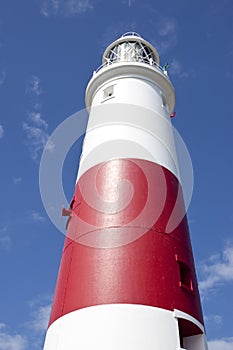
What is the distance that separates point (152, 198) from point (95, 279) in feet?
7.58

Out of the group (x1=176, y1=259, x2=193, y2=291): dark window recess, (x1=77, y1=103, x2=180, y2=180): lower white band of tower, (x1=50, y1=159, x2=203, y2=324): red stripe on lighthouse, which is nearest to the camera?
(x1=50, y1=159, x2=203, y2=324): red stripe on lighthouse

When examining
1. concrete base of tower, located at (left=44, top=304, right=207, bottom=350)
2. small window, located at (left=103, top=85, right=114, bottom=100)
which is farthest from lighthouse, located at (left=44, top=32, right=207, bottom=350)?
small window, located at (left=103, top=85, right=114, bottom=100)


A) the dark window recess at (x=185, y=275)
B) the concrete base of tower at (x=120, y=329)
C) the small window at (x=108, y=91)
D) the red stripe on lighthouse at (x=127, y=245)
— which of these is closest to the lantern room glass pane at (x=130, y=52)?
the small window at (x=108, y=91)

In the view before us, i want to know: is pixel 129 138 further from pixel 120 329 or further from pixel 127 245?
pixel 120 329

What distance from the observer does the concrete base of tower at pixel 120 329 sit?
6.21 meters

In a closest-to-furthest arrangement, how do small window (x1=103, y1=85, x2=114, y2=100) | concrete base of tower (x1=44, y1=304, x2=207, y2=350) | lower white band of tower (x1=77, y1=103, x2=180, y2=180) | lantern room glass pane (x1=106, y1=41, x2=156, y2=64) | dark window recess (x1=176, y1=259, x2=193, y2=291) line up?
1. concrete base of tower (x1=44, y1=304, x2=207, y2=350)
2. dark window recess (x1=176, y1=259, x2=193, y2=291)
3. lower white band of tower (x1=77, y1=103, x2=180, y2=180)
4. small window (x1=103, y1=85, x2=114, y2=100)
5. lantern room glass pane (x1=106, y1=41, x2=156, y2=64)

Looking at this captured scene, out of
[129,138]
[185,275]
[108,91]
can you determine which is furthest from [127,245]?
[108,91]

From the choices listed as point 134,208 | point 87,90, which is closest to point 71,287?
point 134,208

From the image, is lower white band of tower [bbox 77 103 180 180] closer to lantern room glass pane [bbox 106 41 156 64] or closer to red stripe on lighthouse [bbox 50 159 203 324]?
red stripe on lighthouse [bbox 50 159 203 324]

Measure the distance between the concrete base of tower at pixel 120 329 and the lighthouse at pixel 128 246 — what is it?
17 millimetres

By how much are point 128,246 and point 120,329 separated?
5.45 feet

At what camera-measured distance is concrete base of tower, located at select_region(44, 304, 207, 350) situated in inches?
245

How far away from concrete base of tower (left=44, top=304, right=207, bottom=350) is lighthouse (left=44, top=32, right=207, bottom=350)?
17 millimetres

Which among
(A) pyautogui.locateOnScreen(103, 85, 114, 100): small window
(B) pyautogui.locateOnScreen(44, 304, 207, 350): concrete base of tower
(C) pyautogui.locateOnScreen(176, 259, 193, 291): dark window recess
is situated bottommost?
(B) pyautogui.locateOnScreen(44, 304, 207, 350): concrete base of tower
